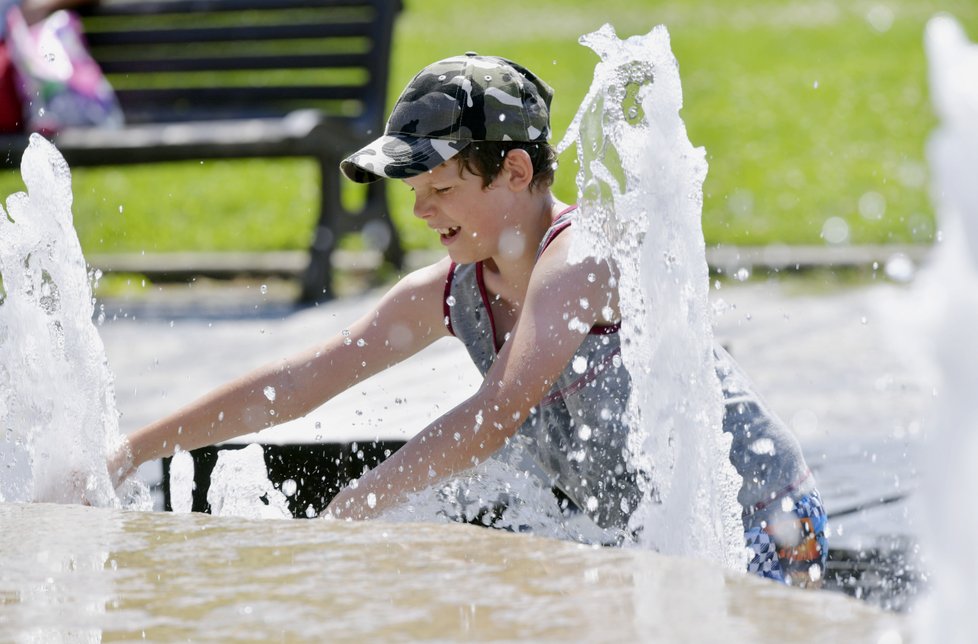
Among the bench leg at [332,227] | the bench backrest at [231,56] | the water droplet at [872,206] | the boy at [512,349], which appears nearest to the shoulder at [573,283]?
the boy at [512,349]

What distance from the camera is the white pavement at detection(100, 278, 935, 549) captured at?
3672 mm

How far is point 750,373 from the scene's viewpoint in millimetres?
5180

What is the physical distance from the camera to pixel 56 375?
313 centimetres

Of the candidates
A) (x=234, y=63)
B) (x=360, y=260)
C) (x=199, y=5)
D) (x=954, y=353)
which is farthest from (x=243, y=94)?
(x=954, y=353)

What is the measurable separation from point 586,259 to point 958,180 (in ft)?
4.04

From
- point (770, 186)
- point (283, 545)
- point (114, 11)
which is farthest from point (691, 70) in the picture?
point (283, 545)

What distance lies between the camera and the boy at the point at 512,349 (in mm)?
2566

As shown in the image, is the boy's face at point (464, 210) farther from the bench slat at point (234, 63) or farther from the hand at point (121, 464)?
the bench slat at point (234, 63)

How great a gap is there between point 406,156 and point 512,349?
42cm

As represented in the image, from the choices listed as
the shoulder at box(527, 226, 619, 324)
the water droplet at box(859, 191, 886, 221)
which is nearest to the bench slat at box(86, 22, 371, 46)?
the water droplet at box(859, 191, 886, 221)

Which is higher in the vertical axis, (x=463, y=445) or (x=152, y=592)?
(x=463, y=445)

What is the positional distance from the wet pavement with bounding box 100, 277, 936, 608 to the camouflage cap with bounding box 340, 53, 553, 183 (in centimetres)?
49

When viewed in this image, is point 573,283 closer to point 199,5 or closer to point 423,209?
point 423,209

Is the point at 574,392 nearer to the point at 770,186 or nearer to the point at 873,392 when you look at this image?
the point at 873,392
